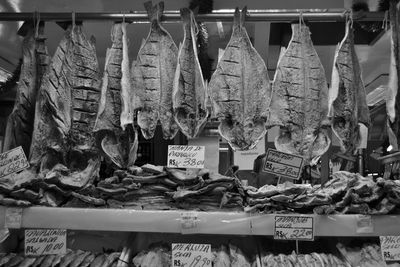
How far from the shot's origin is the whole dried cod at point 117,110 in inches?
87.3

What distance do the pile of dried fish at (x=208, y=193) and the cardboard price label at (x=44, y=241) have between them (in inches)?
23.0

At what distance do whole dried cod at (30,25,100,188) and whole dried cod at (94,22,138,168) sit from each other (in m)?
0.13

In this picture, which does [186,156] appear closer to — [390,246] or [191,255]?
[191,255]

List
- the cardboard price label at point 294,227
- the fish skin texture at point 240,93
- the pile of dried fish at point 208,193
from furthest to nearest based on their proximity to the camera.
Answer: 1. the fish skin texture at point 240,93
2. the pile of dried fish at point 208,193
3. the cardboard price label at point 294,227

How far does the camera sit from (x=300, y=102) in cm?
227

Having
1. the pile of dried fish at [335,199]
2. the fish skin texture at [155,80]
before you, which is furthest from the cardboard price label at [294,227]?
the fish skin texture at [155,80]

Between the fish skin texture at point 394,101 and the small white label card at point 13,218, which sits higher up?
the fish skin texture at point 394,101

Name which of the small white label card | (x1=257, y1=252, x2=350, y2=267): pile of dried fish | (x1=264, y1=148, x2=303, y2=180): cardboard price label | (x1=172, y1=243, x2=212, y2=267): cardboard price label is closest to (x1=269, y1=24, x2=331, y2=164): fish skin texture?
(x1=264, y1=148, x2=303, y2=180): cardboard price label

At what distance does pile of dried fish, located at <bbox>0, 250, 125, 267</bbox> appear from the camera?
2127 millimetres

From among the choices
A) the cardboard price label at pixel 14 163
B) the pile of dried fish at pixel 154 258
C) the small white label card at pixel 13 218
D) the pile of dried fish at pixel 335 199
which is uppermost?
the cardboard price label at pixel 14 163

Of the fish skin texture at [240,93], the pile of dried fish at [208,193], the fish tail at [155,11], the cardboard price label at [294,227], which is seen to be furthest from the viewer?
the fish tail at [155,11]

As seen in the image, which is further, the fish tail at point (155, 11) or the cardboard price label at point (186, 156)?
the fish tail at point (155, 11)

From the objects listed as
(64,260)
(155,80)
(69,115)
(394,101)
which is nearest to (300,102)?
(394,101)

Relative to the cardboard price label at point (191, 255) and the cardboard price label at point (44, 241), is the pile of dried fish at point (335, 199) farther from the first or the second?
the cardboard price label at point (44, 241)
